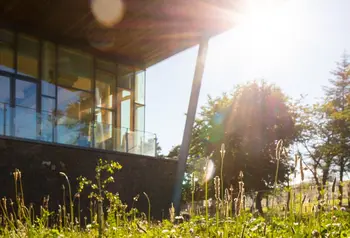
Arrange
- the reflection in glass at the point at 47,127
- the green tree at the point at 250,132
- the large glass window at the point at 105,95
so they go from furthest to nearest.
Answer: the green tree at the point at 250,132 < the large glass window at the point at 105,95 < the reflection in glass at the point at 47,127

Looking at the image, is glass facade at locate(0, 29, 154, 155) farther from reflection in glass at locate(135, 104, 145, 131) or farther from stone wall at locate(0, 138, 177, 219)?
stone wall at locate(0, 138, 177, 219)

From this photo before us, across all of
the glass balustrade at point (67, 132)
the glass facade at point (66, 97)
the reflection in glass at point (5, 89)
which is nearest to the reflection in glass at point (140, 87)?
the glass facade at point (66, 97)

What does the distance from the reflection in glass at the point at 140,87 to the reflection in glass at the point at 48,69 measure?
4.56 meters

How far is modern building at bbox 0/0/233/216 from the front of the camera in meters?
13.5

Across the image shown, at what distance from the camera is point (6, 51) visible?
15.9 metres

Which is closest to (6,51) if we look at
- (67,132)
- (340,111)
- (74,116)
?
(74,116)

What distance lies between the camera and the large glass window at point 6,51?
15.8m

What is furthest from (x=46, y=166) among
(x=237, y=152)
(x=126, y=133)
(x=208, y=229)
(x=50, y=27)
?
(x=237, y=152)

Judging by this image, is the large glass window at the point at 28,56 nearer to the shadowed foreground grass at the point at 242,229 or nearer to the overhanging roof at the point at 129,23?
the overhanging roof at the point at 129,23

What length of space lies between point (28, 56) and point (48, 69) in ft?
2.95

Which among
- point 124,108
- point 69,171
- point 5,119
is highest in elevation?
point 124,108

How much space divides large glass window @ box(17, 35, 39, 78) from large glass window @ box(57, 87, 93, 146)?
4.17 feet

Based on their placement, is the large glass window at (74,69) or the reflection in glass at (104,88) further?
the reflection in glass at (104,88)

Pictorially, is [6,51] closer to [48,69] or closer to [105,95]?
[48,69]
